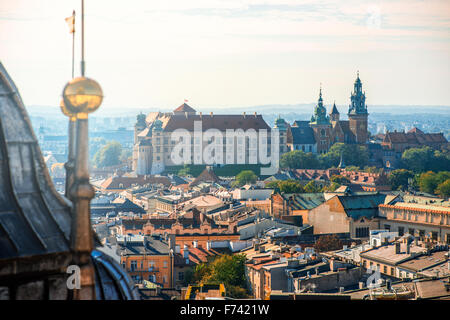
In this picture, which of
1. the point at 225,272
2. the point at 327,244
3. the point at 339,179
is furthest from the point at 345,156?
the point at 225,272

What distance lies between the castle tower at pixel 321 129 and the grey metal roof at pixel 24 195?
360 feet

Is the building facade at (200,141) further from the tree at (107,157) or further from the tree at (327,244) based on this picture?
the tree at (327,244)

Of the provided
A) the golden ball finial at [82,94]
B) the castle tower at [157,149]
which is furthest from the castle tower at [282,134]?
the golden ball finial at [82,94]

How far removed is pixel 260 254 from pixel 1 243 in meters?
29.7

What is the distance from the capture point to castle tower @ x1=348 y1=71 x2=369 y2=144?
116 meters

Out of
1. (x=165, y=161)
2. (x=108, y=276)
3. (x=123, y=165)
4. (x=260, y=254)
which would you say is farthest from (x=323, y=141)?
(x=108, y=276)

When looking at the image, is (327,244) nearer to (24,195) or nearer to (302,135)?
(24,195)

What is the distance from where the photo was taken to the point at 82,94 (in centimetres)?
314

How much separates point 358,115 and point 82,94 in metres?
115

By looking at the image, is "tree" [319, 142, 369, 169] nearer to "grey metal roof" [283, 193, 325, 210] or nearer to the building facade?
the building facade

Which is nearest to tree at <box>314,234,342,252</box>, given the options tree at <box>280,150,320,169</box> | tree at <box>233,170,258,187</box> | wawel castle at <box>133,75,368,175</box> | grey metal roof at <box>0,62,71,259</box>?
grey metal roof at <box>0,62,71,259</box>

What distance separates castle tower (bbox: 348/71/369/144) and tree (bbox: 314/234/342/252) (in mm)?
80470
